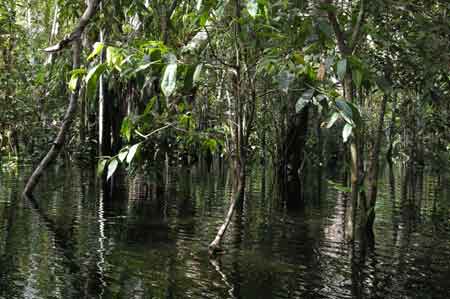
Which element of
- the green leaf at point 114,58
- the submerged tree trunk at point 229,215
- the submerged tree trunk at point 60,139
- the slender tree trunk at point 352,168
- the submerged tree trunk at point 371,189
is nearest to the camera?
the green leaf at point 114,58

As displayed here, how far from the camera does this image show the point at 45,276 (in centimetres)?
618

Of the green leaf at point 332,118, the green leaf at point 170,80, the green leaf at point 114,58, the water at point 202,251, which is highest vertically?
the green leaf at point 114,58

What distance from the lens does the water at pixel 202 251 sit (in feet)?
19.9

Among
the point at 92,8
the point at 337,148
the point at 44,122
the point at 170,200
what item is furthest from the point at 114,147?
the point at 337,148

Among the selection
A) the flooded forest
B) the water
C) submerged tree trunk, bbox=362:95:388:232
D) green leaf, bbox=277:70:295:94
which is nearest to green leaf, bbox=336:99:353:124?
the flooded forest

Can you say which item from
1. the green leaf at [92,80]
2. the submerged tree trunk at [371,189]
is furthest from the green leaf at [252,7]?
the submerged tree trunk at [371,189]

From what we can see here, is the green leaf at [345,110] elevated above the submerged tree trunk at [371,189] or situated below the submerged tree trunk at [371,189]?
above

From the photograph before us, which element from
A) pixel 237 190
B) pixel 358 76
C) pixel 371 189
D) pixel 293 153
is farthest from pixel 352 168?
pixel 293 153

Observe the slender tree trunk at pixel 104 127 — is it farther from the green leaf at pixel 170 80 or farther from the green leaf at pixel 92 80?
the green leaf at pixel 170 80

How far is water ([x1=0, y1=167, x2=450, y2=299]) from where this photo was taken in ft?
19.9

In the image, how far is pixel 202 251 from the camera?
7.71 meters

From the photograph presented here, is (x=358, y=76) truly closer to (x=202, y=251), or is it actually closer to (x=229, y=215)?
(x=229, y=215)

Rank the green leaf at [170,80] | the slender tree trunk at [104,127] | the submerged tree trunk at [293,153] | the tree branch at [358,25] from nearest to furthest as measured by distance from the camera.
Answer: the green leaf at [170,80], the tree branch at [358,25], the submerged tree trunk at [293,153], the slender tree trunk at [104,127]

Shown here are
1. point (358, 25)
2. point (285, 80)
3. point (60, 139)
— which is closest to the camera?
point (285, 80)
